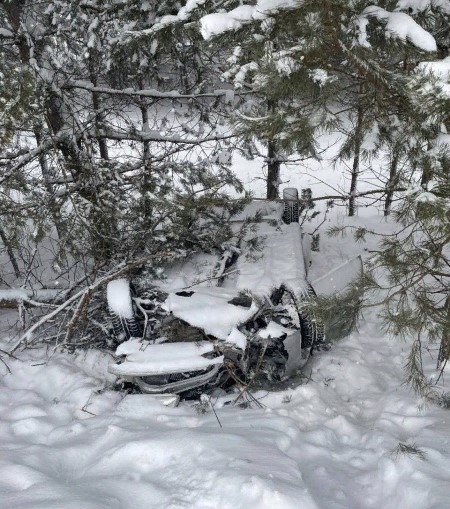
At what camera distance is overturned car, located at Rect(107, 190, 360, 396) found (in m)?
4.26

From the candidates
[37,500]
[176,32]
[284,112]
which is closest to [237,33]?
[284,112]

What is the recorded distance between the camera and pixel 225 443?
351 centimetres

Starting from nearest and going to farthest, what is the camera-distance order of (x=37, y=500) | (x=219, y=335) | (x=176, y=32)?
(x=37, y=500) → (x=176, y=32) → (x=219, y=335)

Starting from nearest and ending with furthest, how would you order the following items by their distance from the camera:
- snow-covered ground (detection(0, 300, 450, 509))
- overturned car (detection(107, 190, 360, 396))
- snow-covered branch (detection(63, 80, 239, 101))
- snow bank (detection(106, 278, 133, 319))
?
snow-covered ground (detection(0, 300, 450, 509)) < overturned car (detection(107, 190, 360, 396)) < snow bank (detection(106, 278, 133, 319)) < snow-covered branch (detection(63, 80, 239, 101))

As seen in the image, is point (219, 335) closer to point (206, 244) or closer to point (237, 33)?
point (206, 244)

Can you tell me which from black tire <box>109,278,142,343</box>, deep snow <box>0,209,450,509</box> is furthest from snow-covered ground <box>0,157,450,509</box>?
black tire <box>109,278,142,343</box>

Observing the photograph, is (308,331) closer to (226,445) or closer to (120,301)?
(226,445)

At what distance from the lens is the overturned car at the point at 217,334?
4.26 m

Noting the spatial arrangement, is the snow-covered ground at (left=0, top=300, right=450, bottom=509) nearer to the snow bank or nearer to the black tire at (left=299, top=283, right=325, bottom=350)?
the black tire at (left=299, top=283, right=325, bottom=350)

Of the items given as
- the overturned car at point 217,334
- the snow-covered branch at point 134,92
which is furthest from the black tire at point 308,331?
the snow-covered branch at point 134,92

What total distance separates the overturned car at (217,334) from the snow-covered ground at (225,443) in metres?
0.25

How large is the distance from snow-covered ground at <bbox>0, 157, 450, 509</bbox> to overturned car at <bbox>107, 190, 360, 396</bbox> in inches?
9.9

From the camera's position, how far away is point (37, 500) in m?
2.91

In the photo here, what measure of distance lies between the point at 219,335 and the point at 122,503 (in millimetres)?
1748
